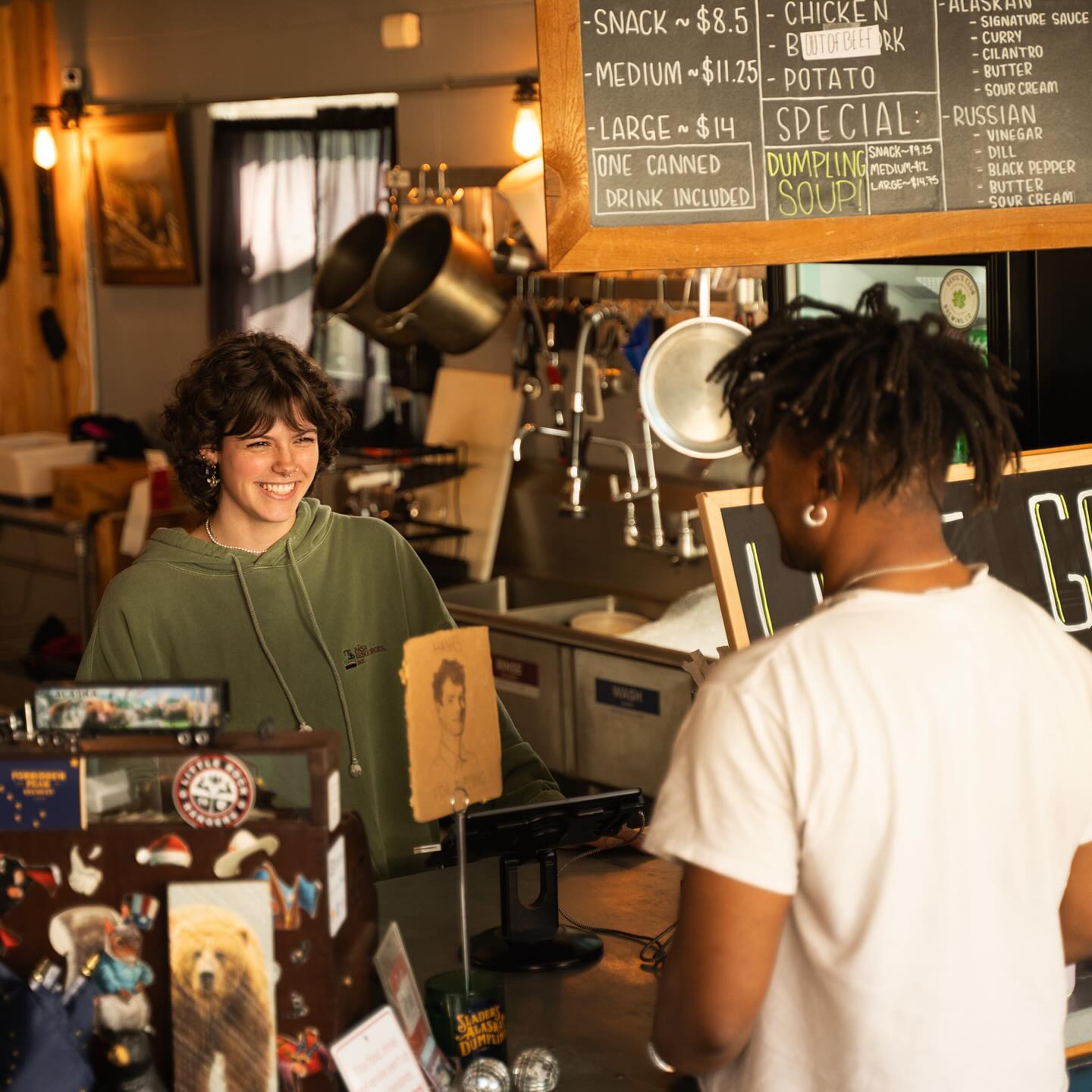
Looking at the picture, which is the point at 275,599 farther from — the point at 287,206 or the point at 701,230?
the point at 287,206

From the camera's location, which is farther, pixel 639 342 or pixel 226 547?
pixel 639 342

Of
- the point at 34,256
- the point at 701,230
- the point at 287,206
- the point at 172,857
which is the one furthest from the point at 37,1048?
the point at 34,256

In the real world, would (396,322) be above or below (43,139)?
below

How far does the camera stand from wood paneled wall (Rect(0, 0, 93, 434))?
262 inches

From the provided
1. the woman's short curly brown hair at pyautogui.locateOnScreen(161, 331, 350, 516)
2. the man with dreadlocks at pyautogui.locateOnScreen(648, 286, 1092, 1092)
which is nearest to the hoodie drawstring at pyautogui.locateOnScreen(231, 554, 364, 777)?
the woman's short curly brown hair at pyautogui.locateOnScreen(161, 331, 350, 516)

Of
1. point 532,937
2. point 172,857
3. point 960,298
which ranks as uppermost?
point 960,298

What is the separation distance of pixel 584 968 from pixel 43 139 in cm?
560

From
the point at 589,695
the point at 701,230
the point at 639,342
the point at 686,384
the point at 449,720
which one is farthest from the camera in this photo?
the point at 639,342

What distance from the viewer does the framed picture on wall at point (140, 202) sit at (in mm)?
6184

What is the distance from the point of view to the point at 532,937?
178cm

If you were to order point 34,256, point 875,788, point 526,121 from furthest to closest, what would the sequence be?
point 34,256, point 526,121, point 875,788

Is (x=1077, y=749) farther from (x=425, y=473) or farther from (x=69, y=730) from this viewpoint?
(x=425, y=473)

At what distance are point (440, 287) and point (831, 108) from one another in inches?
83.5

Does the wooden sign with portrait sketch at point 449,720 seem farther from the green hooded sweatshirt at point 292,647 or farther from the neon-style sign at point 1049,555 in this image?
the neon-style sign at point 1049,555
